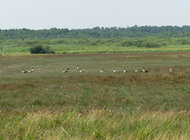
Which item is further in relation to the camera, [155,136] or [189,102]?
[189,102]

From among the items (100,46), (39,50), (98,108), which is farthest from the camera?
(100,46)

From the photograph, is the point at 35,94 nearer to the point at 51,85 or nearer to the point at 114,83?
the point at 51,85

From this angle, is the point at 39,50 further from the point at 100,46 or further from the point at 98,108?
the point at 98,108

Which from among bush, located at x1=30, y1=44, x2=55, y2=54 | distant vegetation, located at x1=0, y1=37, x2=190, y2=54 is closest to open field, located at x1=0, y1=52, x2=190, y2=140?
bush, located at x1=30, y1=44, x2=55, y2=54

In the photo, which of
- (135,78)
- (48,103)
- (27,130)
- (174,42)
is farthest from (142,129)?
(174,42)

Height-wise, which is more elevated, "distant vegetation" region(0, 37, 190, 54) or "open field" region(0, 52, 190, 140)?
"open field" region(0, 52, 190, 140)

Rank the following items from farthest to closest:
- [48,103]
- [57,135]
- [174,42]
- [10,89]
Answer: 1. [174,42]
2. [10,89]
3. [48,103]
4. [57,135]

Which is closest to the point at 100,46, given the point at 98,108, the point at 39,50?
the point at 39,50

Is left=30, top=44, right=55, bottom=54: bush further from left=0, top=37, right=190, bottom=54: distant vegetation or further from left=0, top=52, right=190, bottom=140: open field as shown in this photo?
left=0, top=52, right=190, bottom=140: open field

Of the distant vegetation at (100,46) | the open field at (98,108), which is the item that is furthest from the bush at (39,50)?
the open field at (98,108)

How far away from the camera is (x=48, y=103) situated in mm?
18422

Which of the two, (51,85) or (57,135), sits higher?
(57,135)

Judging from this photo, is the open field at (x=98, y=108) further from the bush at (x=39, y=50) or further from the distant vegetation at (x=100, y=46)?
the distant vegetation at (x=100, y=46)

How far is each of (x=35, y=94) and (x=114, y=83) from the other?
23.5 feet
